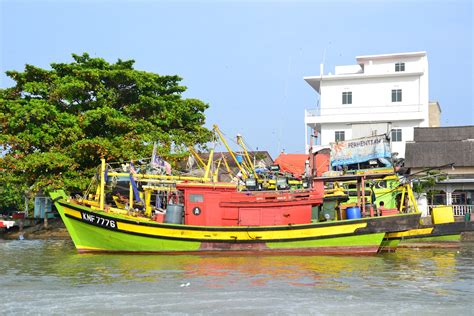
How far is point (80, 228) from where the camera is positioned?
21234 mm

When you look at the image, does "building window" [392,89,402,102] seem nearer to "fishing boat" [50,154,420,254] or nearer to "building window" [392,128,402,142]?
"building window" [392,128,402,142]

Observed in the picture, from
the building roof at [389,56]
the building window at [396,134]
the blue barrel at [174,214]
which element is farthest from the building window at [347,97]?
the blue barrel at [174,214]

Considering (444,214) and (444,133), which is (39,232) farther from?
(444,133)

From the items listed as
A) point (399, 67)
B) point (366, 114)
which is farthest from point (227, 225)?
point (399, 67)

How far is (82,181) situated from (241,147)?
27.8 feet

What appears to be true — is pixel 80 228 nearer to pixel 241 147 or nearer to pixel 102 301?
pixel 241 147

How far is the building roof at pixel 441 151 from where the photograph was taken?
106ft

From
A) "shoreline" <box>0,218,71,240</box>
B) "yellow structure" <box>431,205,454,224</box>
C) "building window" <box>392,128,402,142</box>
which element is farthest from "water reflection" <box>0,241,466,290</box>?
"building window" <box>392,128,402,142</box>

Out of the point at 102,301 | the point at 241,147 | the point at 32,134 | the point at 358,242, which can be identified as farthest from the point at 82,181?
the point at 102,301

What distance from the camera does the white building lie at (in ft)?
131

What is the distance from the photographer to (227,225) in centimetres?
2109

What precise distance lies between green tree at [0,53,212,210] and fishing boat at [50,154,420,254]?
676 centimetres

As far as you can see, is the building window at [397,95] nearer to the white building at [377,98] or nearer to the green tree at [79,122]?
the white building at [377,98]

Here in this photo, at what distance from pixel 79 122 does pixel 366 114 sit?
20.3 metres
